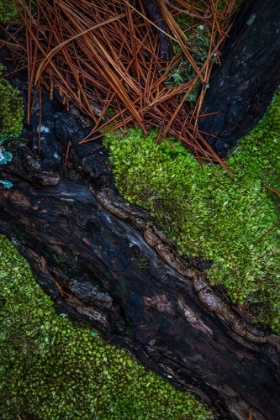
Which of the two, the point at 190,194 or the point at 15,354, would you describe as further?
the point at 190,194

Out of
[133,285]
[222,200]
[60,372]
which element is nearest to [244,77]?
[222,200]

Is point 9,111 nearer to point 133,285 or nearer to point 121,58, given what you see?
point 121,58

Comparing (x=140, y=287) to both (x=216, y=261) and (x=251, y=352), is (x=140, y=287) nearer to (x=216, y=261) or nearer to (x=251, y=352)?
(x=216, y=261)

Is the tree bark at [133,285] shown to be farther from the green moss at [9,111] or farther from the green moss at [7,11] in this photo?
the green moss at [7,11]

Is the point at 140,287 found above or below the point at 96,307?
above

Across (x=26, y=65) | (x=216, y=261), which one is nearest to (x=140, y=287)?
(x=216, y=261)

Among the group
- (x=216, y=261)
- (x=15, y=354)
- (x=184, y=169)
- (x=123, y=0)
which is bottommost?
(x=15, y=354)
